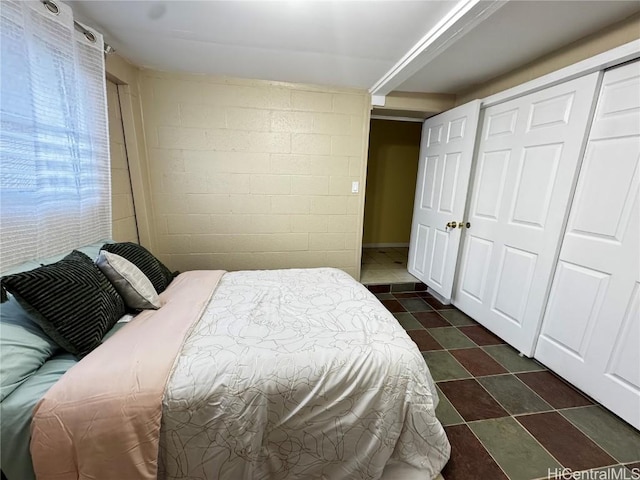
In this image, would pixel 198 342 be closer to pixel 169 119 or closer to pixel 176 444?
pixel 176 444

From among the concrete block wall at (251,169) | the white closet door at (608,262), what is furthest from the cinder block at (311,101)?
the white closet door at (608,262)

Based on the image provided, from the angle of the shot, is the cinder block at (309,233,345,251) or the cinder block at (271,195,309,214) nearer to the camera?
the cinder block at (271,195,309,214)

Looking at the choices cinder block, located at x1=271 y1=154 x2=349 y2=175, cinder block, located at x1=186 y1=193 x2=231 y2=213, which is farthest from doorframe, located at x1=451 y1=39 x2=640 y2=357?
cinder block, located at x1=186 y1=193 x2=231 y2=213

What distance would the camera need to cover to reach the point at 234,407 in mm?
971

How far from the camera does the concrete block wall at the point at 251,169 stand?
2.37 metres

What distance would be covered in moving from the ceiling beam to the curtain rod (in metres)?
1.96

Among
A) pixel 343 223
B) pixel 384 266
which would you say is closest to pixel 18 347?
pixel 343 223

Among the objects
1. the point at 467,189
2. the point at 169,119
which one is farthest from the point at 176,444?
the point at 467,189

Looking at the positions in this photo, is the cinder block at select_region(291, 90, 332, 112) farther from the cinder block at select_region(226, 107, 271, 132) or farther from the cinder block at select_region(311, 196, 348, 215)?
the cinder block at select_region(311, 196, 348, 215)

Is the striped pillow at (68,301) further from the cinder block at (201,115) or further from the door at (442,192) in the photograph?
the door at (442,192)

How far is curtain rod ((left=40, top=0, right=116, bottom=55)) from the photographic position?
4.03 ft

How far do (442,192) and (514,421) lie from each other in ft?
6.69

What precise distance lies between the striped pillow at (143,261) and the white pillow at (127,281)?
17 cm

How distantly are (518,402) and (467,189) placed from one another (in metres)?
1.74
